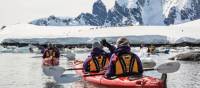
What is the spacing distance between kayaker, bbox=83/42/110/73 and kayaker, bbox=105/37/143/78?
3359mm

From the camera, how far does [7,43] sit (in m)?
141

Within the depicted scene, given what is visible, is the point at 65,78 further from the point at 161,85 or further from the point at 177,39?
the point at 177,39

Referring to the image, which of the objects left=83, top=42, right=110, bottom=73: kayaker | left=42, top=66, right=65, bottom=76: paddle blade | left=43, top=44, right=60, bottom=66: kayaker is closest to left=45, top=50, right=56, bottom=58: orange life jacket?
left=43, top=44, right=60, bottom=66: kayaker

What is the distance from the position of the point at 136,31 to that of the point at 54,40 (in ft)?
76.2

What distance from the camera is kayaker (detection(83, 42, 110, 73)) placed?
61.4ft

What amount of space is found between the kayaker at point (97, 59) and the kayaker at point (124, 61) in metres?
3.36

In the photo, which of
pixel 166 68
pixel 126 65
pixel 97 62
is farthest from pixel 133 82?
pixel 97 62

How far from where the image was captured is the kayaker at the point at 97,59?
61.4ft

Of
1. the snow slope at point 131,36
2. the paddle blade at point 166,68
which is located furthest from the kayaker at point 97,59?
the snow slope at point 131,36

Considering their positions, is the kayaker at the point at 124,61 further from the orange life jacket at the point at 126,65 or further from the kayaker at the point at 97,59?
the kayaker at the point at 97,59

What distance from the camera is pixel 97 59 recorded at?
745 inches

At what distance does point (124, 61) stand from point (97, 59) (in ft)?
12.9

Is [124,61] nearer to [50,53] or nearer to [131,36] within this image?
[50,53]

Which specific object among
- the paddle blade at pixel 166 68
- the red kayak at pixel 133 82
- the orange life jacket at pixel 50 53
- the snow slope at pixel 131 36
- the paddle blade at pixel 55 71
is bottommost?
the snow slope at pixel 131 36
